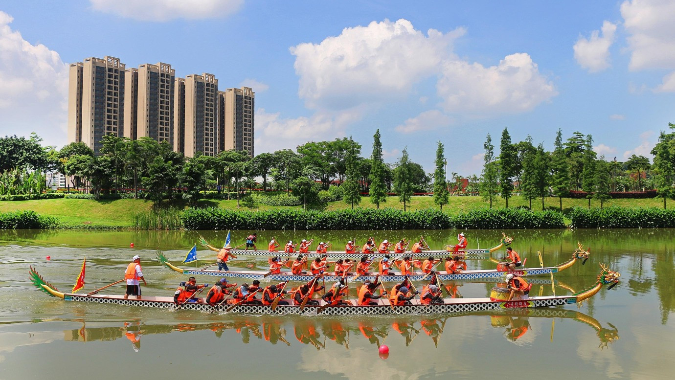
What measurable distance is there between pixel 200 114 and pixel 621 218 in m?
85.7

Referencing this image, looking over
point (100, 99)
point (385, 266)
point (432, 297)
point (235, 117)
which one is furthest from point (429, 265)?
point (235, 117)

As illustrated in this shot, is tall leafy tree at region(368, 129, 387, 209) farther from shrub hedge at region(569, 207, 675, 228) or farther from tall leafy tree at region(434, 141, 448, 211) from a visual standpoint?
shrub hedge at region(569, 207, 675, 228)

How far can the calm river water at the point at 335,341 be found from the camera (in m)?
9.66

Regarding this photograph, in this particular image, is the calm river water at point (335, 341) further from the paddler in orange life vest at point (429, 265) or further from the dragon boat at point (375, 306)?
the paddler in orange life vest at point (429, 265)

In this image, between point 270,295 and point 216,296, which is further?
point 216,296

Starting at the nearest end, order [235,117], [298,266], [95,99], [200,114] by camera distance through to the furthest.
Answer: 1. [298,266]
2. [95,99]
3. [200,114]
4. [235,117]

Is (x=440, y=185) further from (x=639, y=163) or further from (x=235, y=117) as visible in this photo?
(x=235, y=117)

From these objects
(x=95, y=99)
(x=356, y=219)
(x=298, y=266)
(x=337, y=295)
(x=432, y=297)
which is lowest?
(x=432, y=297)

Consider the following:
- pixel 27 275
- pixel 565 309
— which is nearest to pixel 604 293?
pixel 565 309

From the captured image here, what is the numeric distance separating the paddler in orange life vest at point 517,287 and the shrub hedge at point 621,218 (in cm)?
3185

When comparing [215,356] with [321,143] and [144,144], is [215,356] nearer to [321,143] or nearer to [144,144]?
[144,144]

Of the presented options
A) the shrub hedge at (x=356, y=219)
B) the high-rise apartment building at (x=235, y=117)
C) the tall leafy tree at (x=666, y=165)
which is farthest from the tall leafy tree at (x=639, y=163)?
the high-rise apartment building at (x=235, y=117)

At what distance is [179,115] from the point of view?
101438 millimetres

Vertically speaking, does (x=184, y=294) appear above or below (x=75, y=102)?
below
